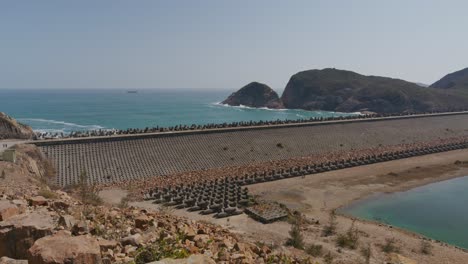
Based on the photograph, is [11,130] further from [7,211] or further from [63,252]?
[63,252]

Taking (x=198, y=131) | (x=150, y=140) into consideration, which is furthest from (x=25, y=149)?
(x=198, y=131)

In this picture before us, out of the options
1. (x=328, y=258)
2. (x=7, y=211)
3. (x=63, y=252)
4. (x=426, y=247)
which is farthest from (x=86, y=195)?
(x=426, y=247)

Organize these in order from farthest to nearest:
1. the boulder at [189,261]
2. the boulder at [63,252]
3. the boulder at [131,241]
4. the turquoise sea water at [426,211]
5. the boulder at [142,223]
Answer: the turquoise sea water at [426,211]
the boulder at [142,223]
the boulder at [131,241]
the boulder at [63,252]
the boulder at [189,261]

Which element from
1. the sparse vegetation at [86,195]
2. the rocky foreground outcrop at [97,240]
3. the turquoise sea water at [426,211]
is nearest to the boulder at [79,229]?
the rocky foreground outcrop at [97,240]

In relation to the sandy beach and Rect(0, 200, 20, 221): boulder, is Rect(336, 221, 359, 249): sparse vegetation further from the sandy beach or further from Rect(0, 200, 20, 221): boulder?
Rect(0, 200, 20, 221): boulder

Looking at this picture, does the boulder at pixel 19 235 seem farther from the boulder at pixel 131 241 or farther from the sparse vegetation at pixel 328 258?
the sparse vegetation at pixel 328 258

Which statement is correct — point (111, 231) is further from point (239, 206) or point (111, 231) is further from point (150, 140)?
point (150, 140)
